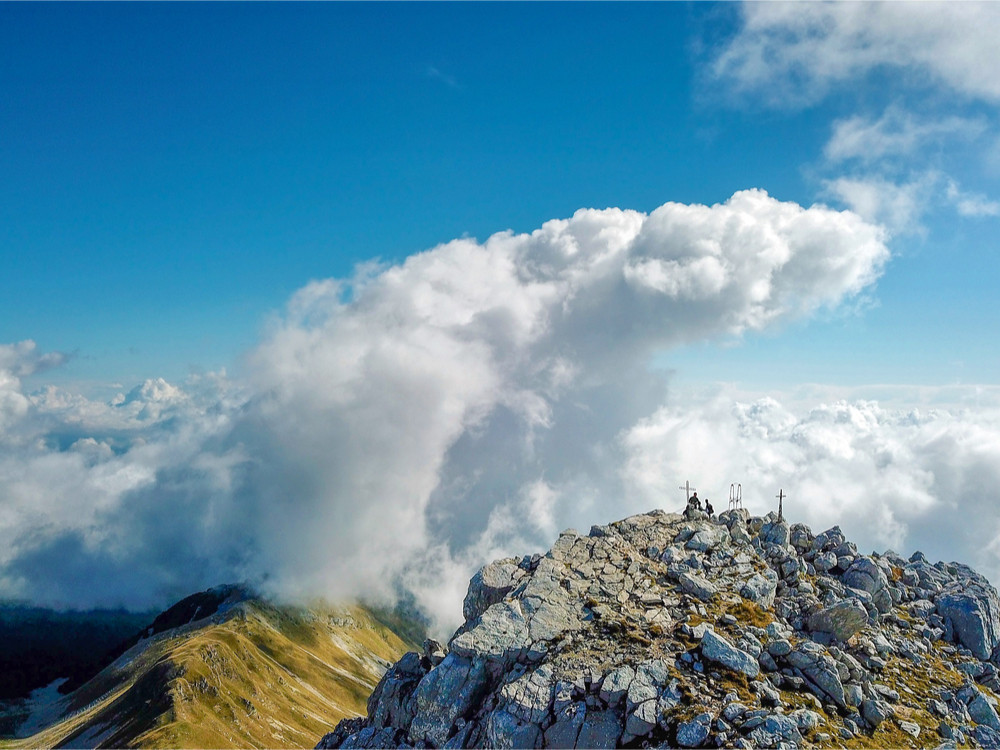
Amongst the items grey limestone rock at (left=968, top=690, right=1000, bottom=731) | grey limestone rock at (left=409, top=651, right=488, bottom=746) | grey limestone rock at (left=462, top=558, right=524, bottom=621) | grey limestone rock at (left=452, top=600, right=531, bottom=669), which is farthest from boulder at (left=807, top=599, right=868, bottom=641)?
grey limestone rock at (left=409, top=651, right=488, bottom=746)

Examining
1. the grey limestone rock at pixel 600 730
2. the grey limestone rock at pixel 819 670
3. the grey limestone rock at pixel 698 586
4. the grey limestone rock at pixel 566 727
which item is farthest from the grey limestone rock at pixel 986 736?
the grey limestone rock at pixel 566 727

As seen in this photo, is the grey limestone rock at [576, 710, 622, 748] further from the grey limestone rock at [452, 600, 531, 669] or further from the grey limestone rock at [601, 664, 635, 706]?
the grey limestone rock at [452, 600, 531, 669]

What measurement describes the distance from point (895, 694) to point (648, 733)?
18.7 metres

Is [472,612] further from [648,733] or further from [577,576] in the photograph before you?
[648,733]

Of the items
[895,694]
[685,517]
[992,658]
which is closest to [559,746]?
[895,694]

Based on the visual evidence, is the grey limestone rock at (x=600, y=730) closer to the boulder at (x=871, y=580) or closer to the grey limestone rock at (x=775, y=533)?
the grey limestone rock at (x=775, y=533)

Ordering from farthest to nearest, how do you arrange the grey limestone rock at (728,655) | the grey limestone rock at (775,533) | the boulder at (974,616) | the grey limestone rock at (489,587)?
the grey limestone rock at (775,533) → the grey limestone rock at (489,587) → the boulder at (974,616) → the grey limestone rock at (728,655)

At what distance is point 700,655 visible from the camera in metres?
39.3

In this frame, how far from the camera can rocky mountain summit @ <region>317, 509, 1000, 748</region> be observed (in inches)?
1412

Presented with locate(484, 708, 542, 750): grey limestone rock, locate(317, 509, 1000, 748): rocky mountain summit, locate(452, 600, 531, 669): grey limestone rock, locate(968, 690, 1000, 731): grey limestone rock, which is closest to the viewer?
locate(317, 509, 1000, 748): rocky mountain summit

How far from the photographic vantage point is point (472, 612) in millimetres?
53250

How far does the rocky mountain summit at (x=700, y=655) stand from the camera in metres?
35.9

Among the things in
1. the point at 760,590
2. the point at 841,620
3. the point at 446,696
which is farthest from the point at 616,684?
the point at 841,620

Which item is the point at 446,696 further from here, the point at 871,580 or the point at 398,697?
the point at 871,580
